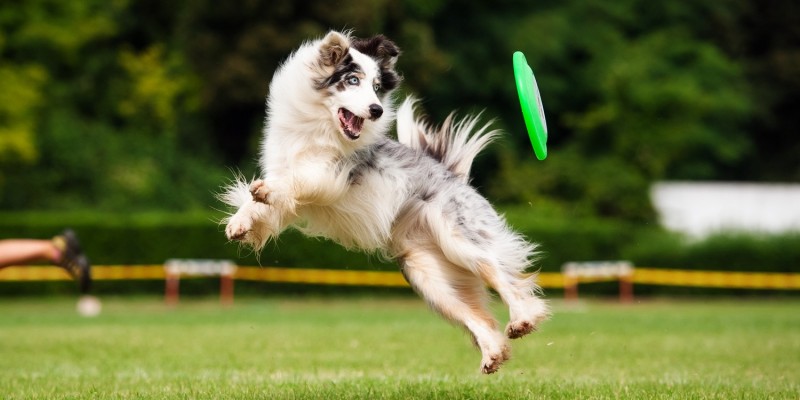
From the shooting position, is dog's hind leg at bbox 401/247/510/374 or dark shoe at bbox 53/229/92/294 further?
dark shoe at bbox 53/229/92/294

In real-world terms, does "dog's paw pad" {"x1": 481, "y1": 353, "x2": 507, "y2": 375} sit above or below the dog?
below

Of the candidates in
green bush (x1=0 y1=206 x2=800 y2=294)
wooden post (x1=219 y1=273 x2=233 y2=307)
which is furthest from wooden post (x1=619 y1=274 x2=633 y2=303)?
wooden post (x1=219 y1=273 x2=233 y2=307)

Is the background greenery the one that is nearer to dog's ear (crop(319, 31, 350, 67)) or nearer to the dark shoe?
the dark shoe

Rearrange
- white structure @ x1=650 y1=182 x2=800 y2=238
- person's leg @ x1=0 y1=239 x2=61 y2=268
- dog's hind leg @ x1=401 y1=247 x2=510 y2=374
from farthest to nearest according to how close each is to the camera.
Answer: white structure @ x1=650 y1=182 x2=800 y2=238 → person's leg @ x1=0 y1=239 x2=61 y2=268 → dog's hind leg @ x1=401 y1=247 x2=510 y2=374

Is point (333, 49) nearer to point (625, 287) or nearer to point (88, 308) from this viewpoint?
point (88, 308)

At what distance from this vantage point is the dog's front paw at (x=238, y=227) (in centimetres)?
687

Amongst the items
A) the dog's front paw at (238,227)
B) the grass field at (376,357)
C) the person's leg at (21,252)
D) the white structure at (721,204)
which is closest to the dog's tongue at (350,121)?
the dog's front paw at (238,227)

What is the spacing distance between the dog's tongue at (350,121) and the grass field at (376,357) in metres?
1.79

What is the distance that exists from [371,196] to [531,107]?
138 cm

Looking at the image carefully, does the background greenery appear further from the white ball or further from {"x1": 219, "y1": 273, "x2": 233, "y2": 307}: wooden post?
the white ball

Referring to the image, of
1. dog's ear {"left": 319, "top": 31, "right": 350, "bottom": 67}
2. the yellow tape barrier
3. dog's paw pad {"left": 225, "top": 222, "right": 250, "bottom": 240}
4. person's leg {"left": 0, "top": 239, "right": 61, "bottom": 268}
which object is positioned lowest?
the yellow tape barrier

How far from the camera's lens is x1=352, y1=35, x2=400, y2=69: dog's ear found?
759cm

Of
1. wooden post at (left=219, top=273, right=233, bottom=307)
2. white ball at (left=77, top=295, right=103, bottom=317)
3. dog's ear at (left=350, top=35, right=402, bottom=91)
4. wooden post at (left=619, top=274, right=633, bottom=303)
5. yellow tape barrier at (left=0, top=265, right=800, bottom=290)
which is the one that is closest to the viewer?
dog's ear at (left=350, top=35, right=402, bottom=91)

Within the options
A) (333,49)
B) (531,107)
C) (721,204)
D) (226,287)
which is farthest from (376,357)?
(721,204)
